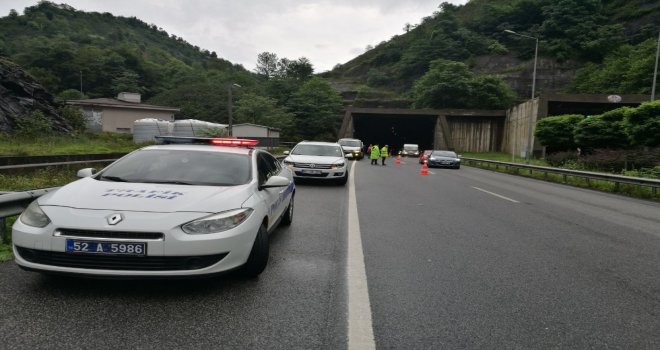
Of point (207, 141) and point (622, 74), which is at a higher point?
point (622, 74)

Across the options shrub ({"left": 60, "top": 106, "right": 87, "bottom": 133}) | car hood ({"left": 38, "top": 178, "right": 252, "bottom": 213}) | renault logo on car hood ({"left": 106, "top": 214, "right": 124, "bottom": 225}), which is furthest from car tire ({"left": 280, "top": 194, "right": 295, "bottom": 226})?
shrub ({"left": 60, "top": 106, "right": 87, "bottom": 133})

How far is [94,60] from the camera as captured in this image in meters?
91.9

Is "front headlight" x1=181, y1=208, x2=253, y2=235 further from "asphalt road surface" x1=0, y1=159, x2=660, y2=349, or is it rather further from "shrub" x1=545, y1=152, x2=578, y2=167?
"shrub" x1=545, y1=152, x2=578, y2=167

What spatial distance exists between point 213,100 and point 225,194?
68299mm

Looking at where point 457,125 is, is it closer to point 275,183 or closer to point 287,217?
point 287,217

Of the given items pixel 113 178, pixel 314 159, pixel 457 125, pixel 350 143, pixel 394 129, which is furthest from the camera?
pixel 394 129

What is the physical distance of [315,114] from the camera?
6744 cm

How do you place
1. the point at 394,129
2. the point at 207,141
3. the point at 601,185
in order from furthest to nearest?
the point at 394,129 < the point at 601,185 < the point at 207,141

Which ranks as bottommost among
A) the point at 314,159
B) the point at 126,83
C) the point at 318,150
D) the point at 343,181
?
the point at 343,181

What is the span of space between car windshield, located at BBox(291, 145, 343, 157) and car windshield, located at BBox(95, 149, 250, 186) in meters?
9.48

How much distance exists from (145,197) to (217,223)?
0.77 m

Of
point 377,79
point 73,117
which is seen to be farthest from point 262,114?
point 377,79

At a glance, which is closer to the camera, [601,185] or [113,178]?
[113,178]

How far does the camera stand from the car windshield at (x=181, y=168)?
487 cm
